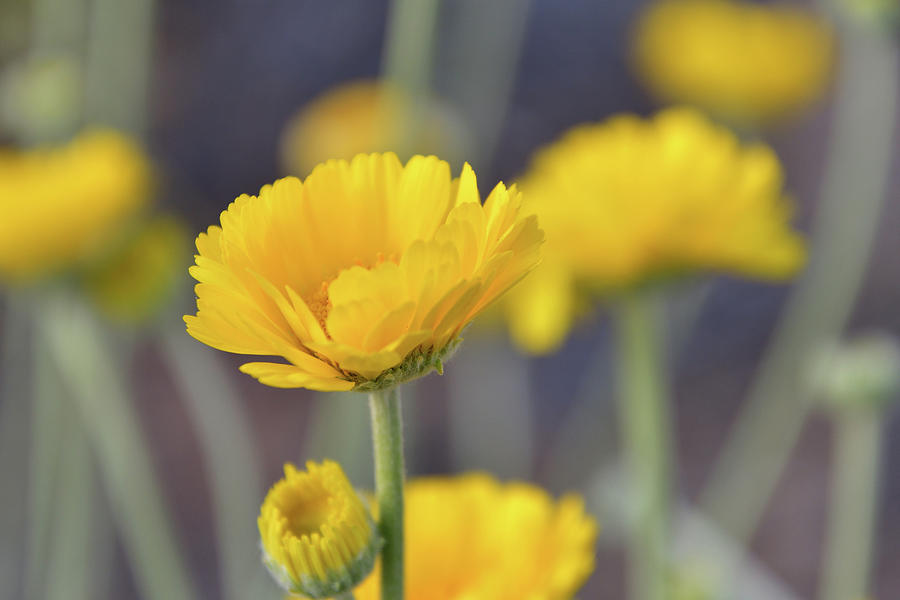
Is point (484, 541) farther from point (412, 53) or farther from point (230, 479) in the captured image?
point (230, 479)

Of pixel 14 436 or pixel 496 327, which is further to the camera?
pixel 14 436

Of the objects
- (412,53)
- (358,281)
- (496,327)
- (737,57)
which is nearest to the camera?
(358,281)

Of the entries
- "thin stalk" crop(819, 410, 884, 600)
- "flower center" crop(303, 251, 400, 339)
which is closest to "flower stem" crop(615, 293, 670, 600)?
"thin stalk" crop(819, 410, 884, 600)

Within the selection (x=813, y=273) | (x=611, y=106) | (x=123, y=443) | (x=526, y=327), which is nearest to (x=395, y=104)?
(x=526, y=327)

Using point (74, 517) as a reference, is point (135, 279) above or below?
above

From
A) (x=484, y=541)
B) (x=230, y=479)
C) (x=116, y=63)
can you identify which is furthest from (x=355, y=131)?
(x=484, y=541)

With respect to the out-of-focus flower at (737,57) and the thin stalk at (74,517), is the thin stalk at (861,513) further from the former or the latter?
the out-of-focus flower at (737,57)

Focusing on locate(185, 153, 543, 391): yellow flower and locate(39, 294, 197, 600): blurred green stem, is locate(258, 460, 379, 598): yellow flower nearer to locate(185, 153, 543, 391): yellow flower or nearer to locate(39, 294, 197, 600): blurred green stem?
locate(185, 153, 543, 391): yellow flower
